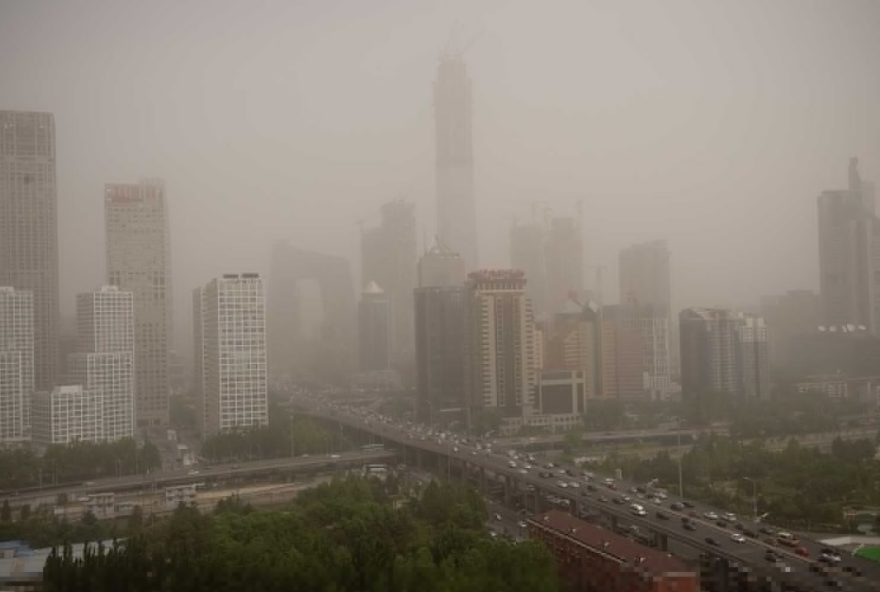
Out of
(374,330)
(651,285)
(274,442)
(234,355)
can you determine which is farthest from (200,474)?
(651,285)

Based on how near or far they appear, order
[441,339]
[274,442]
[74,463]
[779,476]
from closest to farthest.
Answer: [779,476] → [74,463] → [274,442] → [441,339]

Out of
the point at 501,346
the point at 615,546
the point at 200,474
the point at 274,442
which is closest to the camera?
the point at 615,546

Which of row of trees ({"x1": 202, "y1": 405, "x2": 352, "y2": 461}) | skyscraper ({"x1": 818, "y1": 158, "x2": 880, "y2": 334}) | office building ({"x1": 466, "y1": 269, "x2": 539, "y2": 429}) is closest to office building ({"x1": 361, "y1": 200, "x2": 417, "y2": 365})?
office building ({"x1": 466, "y1": 269, "x2": 539, "y2": 429})

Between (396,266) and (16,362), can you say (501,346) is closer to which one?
(396,266)

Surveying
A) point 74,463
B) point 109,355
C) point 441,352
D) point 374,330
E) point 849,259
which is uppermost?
point 849,259

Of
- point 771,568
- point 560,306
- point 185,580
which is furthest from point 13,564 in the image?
point 560,306

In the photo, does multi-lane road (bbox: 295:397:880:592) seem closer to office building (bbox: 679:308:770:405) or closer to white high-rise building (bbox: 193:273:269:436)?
white high-rise building (bbox: 193:273:269:436)

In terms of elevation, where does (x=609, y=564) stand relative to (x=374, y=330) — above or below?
below

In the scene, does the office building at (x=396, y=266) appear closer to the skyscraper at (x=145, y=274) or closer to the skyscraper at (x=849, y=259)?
the skyscraper at (x=145, y=274)
